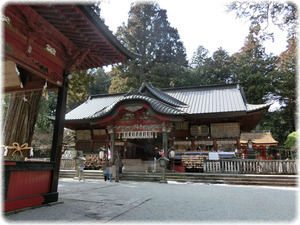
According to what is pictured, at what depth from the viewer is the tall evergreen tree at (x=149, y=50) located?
1221 inches

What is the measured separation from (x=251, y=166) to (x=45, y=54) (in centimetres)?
1129

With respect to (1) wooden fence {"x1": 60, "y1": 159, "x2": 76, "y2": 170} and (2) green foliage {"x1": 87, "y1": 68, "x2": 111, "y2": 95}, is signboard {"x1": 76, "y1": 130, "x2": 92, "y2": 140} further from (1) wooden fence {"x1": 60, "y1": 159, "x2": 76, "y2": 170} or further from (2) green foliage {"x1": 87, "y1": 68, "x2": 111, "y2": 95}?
(2) green foliage {"x1": 87, "y1": 68, "x2": 111, "y2": 95}

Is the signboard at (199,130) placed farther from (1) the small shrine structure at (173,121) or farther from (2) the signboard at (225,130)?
(2) the signboard at (225,130)

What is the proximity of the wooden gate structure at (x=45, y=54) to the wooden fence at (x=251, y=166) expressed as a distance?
8.78 meters

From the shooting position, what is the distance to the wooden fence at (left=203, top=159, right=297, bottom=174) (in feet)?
36.3

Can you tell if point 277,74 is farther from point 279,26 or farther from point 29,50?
point 29,50

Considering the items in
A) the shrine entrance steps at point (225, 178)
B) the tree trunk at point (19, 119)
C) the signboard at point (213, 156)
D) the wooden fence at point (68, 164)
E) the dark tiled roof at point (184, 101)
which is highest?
the dark tiled roof at point (184, 101)

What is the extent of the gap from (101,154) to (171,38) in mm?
27332

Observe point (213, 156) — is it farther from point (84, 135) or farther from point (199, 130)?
point (84, 135)

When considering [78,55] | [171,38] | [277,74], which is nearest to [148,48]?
[171,38]

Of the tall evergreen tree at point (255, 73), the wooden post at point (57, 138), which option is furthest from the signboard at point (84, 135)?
the tall evergreen tree at point (255, 73)

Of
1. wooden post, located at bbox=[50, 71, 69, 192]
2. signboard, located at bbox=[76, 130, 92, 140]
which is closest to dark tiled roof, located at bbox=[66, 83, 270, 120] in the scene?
signboard, located at bbox=[76, 130, 92, 140]

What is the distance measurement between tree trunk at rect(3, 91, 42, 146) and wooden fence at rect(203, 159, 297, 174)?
964 cm

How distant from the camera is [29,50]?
4.74 meters
